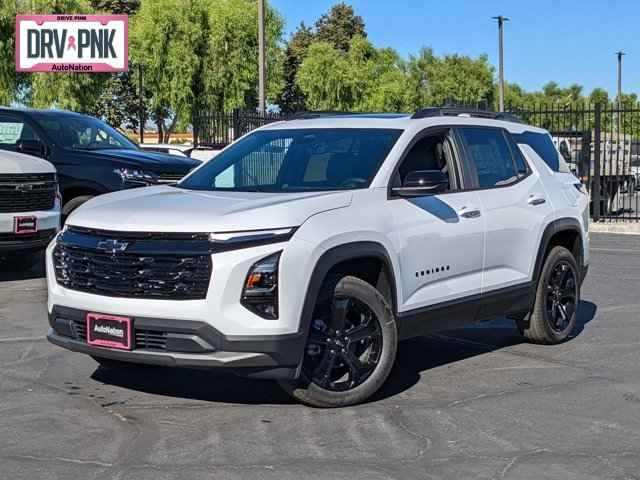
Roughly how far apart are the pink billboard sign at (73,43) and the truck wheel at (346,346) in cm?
2737

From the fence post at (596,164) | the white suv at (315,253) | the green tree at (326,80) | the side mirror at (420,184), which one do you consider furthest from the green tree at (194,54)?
the side mirror at (420,184)

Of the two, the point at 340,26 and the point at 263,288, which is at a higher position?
the point at 340,26

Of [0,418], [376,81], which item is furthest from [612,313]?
[376,81]

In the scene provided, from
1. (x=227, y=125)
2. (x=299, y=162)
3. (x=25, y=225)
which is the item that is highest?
(x=227, y=125)

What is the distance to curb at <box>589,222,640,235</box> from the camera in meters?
20.6

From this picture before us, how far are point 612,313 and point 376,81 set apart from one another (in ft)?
205

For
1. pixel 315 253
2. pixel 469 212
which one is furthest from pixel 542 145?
pixel 315 253

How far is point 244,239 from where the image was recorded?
5613 millimetres

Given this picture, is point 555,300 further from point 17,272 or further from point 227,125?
point 227,125

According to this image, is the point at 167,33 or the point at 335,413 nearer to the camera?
the point at 335,413

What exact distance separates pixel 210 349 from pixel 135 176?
765 cm

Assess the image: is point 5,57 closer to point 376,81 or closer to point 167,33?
point 167,33

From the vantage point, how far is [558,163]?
873 cm

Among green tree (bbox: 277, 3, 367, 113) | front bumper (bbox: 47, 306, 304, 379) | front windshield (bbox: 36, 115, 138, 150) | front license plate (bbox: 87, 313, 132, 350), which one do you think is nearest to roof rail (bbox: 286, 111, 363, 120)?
front bumper (bbox: 47, 306, 304, 379)
